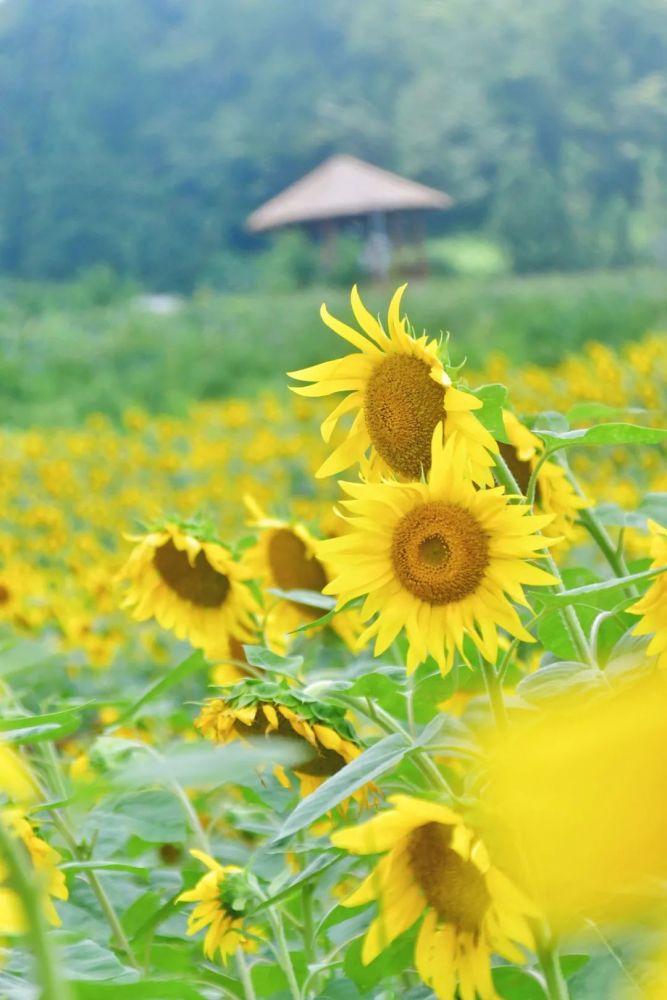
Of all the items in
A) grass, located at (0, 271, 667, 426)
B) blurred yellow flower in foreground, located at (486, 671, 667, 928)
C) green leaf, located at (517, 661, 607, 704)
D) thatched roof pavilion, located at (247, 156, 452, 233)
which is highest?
thatched roof pavilion, located at (247, 156, 452, 233)

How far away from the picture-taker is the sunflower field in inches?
7.2

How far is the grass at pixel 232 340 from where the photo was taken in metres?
6.22

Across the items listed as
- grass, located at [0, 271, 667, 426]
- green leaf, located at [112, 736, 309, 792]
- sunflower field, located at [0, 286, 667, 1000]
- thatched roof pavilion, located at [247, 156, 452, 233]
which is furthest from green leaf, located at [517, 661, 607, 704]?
thatched roof pavilion, located at [247, 156, 452, 233]

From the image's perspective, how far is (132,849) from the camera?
742mm

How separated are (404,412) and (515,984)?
18 cm

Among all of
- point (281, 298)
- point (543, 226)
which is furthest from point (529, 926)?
point (543, 226)

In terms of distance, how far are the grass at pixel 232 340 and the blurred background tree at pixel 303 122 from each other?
10.6 ft

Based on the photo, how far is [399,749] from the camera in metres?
0.40

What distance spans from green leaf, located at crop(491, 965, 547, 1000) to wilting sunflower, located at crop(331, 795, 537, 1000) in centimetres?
6

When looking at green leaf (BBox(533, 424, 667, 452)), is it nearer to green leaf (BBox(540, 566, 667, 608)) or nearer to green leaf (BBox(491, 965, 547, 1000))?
green leaf (BBox(540, 566, 667, 608))

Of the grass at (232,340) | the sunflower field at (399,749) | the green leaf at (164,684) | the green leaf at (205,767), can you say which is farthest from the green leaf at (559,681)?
the grass at (232,340)

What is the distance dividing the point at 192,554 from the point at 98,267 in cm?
1143

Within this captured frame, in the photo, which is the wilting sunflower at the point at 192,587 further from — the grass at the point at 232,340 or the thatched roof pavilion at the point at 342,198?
the thatched roof pavilion at the point at 342,198

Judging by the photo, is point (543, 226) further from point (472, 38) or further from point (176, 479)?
point (176, 479)
